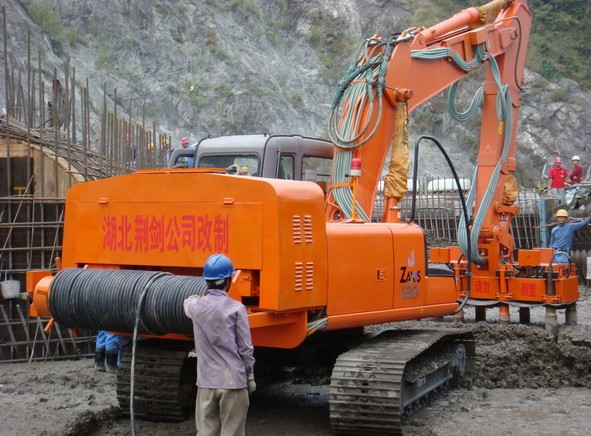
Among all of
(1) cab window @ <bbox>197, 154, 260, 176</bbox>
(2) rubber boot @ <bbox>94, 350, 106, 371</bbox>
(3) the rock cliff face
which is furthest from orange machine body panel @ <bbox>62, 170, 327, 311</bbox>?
(3) the rock cliff face

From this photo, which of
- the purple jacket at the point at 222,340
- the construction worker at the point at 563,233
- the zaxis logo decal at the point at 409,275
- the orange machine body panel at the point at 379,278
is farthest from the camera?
the construction worker at the point at 563,233

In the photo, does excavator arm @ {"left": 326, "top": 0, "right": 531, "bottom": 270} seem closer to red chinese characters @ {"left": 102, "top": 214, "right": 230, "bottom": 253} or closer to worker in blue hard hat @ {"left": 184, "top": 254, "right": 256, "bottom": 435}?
red chinese characters @ {"left": 102, "top": 214, "right": 230, "bottom": 253}

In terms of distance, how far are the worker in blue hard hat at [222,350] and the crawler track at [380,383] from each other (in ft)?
4.24

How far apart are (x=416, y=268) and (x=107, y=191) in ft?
9.58

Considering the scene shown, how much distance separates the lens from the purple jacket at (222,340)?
604cm

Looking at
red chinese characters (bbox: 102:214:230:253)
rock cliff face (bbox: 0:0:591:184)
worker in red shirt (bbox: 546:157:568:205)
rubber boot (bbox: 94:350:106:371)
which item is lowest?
rubber boot (bbox: 94:350:106:371)

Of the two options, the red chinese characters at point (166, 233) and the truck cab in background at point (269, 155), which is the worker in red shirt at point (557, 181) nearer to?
the truck cab in background at point (269, 155)

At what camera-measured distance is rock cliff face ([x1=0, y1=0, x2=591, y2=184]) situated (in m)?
32.6

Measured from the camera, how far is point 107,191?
7688mm

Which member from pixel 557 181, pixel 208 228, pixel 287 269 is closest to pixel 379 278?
pixel 287 269

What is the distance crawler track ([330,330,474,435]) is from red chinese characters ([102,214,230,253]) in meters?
1.48

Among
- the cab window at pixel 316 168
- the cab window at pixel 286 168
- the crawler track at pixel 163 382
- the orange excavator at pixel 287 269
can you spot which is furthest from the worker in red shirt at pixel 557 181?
the crawler track at pixel 163 382

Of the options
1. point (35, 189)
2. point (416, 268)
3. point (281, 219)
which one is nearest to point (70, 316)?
point (281, 219)

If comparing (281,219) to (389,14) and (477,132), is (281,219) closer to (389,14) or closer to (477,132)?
(477,132)
